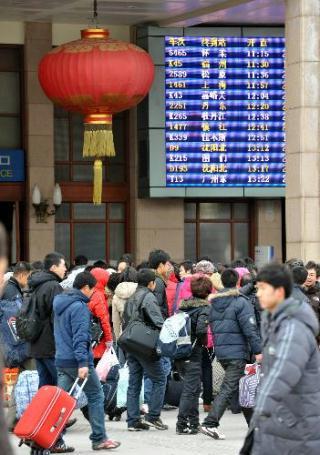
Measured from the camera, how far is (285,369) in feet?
26.1

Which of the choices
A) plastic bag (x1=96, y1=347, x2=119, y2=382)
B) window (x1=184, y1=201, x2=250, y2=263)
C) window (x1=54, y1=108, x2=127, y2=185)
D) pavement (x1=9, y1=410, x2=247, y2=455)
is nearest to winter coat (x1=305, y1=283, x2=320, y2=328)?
pavement (x1=9, y1=410, x2=247, y2=455)

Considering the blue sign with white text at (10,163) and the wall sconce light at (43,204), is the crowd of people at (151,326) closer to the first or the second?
the wall sconce light at (43,204)

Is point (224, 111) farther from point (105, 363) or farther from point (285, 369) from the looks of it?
point (285, 369)

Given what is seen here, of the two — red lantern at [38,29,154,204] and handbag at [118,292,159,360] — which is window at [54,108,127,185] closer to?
red lantern at [38,29,154,204]

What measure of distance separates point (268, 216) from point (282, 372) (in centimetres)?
2082

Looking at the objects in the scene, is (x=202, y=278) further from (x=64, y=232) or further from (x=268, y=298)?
(x=64, y=232)

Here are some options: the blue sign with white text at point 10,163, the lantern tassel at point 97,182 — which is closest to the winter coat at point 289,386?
the lantern tassel at point 97,182

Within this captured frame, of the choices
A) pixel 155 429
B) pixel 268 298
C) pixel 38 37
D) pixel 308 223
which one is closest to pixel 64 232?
pixel 38 37

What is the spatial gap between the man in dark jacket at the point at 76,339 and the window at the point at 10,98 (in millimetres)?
14696

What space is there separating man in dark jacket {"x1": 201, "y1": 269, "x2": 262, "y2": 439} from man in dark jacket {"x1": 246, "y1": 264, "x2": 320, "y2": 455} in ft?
18.6

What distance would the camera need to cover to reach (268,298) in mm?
8188

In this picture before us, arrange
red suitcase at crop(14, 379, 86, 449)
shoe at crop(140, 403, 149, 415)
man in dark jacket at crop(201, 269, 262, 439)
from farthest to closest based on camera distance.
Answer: shoe at crop(140, 403, 149, 415) < man in dark jacket at crop(201, 269, 262, 439) < red suitcase at crop(14, 379, 86, 449)

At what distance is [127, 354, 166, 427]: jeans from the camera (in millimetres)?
14898

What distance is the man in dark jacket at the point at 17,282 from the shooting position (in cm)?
1602
